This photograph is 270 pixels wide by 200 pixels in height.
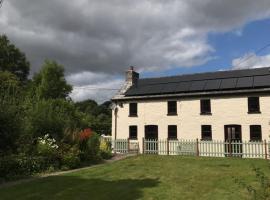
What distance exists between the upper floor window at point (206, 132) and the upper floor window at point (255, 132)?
3231mm

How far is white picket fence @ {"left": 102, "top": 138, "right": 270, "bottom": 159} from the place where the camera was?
908 inches

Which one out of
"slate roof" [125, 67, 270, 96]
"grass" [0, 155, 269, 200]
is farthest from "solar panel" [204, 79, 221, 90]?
"grass" [0, 155, 269, 200]

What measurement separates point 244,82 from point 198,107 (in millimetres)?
4160

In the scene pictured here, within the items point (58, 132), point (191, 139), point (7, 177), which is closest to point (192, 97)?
point (191, 139)

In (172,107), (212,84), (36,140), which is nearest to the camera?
(36,140)

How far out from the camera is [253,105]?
25703 millimetres

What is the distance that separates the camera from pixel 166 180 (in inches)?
524

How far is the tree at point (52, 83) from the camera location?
43.3 m

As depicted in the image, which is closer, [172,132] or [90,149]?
[90,149]

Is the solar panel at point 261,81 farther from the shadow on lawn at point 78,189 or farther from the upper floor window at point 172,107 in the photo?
the shadow on lawn at point 78,189

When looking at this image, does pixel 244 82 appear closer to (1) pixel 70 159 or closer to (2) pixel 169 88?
(2) pixel 169 88

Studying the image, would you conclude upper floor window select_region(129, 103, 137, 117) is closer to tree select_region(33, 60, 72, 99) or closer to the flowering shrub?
the flowering shrub

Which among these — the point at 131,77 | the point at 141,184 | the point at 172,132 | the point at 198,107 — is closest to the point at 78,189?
the point at 141,184

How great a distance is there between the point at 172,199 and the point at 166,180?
293cm
